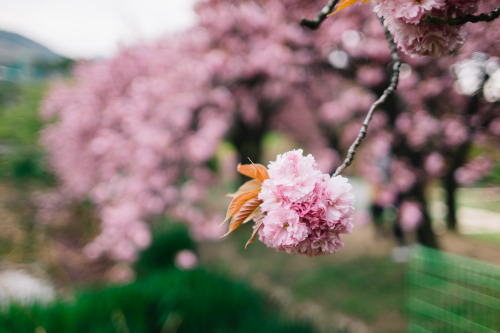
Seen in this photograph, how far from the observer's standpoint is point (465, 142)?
3.08 meters

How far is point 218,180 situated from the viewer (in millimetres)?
5629

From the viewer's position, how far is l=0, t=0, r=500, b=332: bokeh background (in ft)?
8.16

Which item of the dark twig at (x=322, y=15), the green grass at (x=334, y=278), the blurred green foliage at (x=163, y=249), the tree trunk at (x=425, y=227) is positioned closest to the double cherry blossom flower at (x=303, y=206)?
the dark twig at (x=322, y=15)

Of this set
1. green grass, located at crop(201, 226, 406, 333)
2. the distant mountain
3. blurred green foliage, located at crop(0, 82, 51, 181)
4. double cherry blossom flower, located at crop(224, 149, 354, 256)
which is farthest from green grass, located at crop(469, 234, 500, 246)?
the distant mountain

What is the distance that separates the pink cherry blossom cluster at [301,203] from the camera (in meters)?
0.72

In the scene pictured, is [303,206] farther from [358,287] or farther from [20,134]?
[20,134]

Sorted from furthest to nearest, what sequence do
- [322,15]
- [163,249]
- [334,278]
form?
[334,278], [163,249], [322,15]

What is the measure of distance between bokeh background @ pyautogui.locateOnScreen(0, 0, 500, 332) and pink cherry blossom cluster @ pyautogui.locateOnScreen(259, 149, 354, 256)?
95 cm

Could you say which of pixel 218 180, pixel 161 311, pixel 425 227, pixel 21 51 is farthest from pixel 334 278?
pixel 21 51

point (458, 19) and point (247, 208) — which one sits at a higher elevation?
point (458, 19)

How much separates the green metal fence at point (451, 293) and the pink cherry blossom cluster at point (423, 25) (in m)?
1.98

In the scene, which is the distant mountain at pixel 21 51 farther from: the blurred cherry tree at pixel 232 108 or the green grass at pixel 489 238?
the green grass at pixel 489 238

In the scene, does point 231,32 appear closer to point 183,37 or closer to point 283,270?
point 183,37

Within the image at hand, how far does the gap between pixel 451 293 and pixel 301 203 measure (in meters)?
2.55
